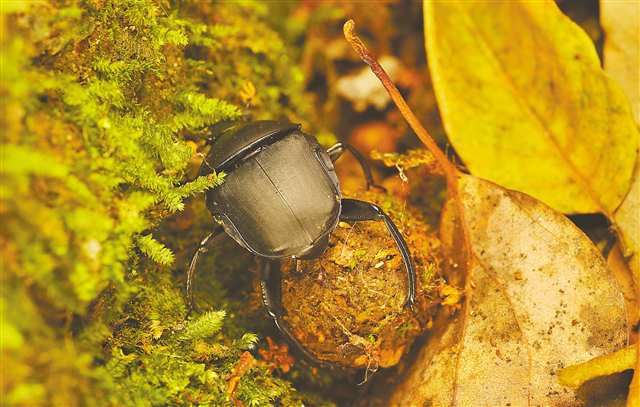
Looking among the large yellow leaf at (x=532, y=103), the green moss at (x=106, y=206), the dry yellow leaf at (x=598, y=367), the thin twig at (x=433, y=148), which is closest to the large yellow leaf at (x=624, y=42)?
the large yellow leaf at (x=532, y=103)

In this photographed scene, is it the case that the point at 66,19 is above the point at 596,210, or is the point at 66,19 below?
above

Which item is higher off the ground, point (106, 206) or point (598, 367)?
point (106, 206)

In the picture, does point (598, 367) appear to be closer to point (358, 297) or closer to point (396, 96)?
point (358, 297)

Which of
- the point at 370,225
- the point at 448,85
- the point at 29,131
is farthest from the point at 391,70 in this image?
the point at 29,131

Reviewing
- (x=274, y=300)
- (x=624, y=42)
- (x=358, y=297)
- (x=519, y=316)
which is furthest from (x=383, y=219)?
(x=624, y=42)

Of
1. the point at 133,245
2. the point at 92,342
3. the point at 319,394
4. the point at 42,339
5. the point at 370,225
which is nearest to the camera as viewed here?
the point at 42,339

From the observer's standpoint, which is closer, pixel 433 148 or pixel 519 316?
pixel 519 316

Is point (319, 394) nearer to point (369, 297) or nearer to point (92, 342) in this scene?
point (369, 297)
